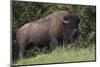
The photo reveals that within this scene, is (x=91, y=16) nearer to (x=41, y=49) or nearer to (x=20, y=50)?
(x=41, y=49)

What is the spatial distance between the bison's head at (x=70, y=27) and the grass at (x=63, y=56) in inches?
5.6

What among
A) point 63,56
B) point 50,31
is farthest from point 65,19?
point 63,56

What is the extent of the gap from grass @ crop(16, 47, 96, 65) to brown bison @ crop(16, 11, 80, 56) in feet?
0.31

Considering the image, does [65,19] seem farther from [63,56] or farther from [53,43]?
[63,56]

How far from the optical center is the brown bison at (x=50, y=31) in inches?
85.4

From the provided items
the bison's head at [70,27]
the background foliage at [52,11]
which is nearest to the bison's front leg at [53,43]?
the bison's head at [70,27]

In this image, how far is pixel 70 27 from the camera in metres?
2.36

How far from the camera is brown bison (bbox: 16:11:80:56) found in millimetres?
2170

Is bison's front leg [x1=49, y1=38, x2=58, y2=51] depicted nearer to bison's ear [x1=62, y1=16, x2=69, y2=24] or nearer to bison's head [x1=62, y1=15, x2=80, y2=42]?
bison's head [x1=62, y1=15, x2=80, y2=42]

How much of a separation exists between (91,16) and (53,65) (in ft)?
2.69

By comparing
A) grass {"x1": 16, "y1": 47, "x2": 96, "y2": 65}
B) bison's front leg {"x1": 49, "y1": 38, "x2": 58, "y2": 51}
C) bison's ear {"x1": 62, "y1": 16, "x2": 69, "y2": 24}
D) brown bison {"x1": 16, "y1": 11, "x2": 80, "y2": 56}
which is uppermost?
bison's ear {"x1": 62, "y1": 16, "x2": 69, "y2": 24}

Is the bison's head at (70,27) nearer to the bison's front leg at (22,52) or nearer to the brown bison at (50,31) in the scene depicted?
the brown bison at (50,31)

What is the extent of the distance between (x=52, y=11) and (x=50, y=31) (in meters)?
0.25

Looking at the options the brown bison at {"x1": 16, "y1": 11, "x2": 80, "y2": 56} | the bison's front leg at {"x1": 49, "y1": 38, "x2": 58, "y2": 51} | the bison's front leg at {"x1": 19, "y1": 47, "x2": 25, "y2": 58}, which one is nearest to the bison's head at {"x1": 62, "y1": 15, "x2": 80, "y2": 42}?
the brown bison at {"x1": 16, "y1": 11, "x2": 80, "y2": 56}
